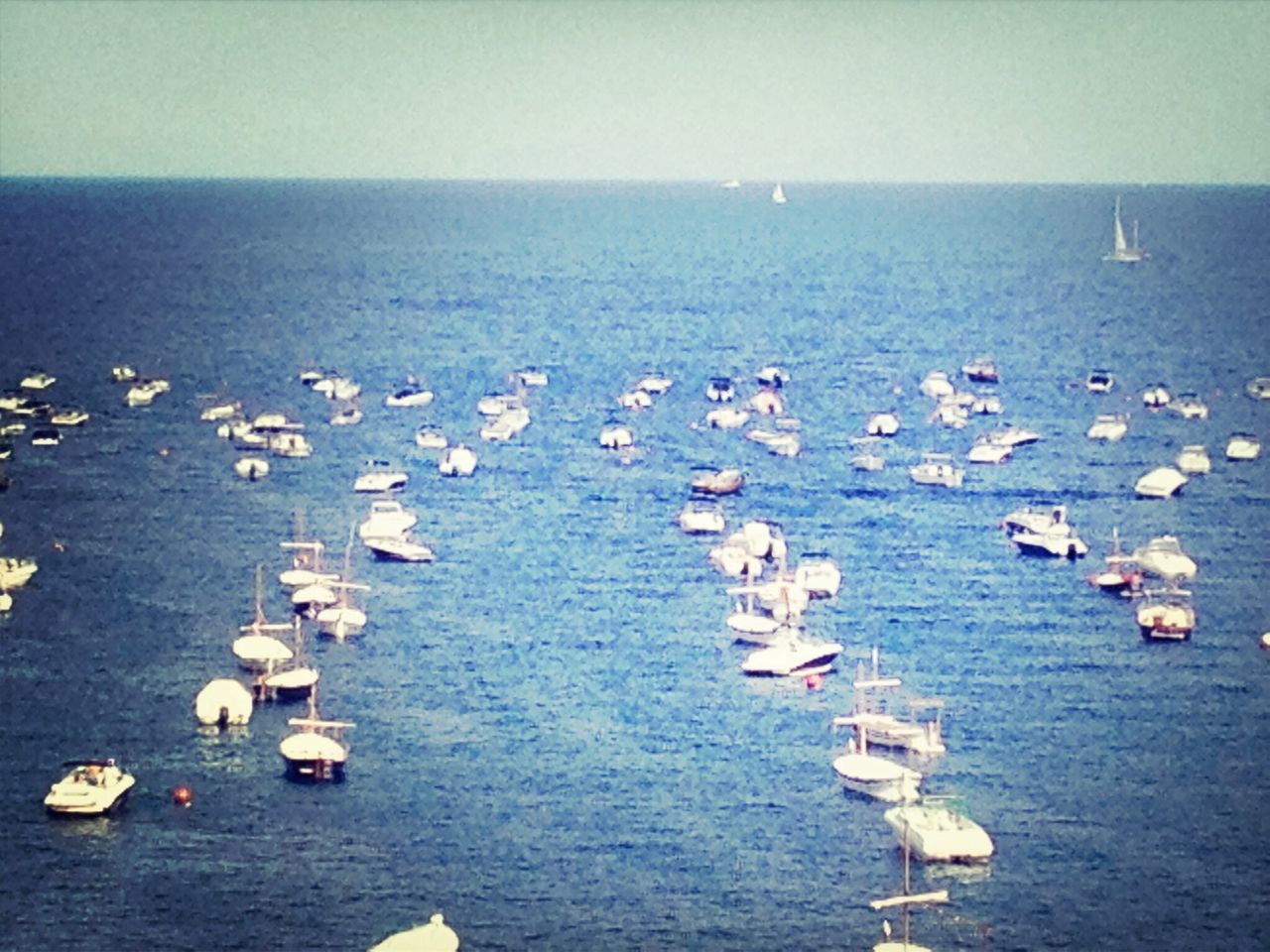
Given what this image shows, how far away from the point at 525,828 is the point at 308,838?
134 cm

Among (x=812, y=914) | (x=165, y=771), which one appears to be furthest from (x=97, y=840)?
(x=812, y=914)

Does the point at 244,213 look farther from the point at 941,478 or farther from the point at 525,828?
the point at 525,828

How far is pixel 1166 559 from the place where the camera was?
48.2ft

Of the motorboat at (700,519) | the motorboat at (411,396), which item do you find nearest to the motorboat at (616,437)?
the motorboat at (700,519)

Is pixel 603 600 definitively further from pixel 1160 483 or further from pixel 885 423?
pixel 1160 483

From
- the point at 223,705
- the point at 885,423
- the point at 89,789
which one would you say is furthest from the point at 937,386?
the point at 89,789

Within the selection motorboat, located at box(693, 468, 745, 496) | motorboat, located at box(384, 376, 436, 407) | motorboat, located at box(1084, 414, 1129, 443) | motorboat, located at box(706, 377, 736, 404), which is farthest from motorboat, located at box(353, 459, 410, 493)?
motorboat, located at box(1084, 414, 1129, 443)

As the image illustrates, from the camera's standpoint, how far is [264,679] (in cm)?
1346

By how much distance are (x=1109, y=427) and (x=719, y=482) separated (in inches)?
134

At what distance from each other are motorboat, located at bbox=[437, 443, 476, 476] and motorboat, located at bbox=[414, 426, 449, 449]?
10.1 inches

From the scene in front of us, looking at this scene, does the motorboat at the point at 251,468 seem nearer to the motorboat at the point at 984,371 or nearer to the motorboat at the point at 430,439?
the motorboat at the point at 430,439

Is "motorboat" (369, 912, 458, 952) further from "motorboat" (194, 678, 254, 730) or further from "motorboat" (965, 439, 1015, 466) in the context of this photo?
"motorboat" (965, 439, 1015, 466)

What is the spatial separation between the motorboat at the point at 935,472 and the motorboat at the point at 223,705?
5911 mm

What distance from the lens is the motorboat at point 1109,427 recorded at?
609 inches
